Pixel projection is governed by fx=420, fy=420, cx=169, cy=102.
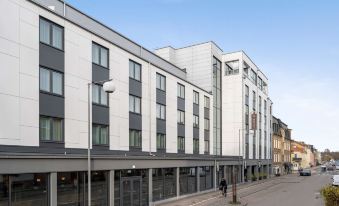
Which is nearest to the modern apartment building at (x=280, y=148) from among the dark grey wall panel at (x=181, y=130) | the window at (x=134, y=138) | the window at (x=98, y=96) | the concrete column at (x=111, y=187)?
the dark grey wall panel at (x=181, y=130)

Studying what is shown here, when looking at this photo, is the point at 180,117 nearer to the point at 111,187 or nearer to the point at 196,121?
the point at 196,121

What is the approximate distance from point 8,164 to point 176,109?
23.2 metres

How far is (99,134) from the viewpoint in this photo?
2745 cm

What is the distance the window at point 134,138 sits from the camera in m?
31.6

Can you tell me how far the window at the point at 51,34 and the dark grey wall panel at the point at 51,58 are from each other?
32 cm

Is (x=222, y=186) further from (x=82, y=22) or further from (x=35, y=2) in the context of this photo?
(x=35, y=2)

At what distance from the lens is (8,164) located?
18656 mm

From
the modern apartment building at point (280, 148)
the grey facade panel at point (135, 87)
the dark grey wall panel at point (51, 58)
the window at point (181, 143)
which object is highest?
the dark grey wall panel at point (51, 58)

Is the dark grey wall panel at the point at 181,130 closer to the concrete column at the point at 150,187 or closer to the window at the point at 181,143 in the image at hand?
the window at the point at 181,143

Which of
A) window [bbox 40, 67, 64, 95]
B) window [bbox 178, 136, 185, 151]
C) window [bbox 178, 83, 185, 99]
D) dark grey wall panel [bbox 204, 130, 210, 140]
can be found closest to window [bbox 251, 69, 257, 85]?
dark grey wall panel [bbox 204, 130, 210, 140]

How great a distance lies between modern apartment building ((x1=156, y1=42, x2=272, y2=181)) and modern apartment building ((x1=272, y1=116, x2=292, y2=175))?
19975 mm

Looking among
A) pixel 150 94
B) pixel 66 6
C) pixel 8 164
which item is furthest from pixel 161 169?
pixel 8 164

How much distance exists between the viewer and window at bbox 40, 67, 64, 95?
73.2ft

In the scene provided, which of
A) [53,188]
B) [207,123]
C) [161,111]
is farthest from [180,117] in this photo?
[53,188]
